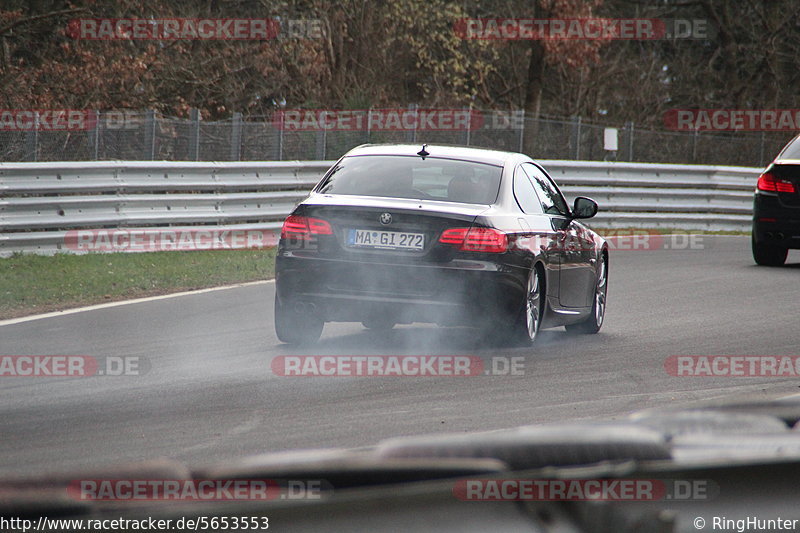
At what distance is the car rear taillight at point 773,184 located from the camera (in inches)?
612

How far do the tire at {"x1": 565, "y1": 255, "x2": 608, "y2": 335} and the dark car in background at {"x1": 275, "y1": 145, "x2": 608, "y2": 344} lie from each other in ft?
3.78

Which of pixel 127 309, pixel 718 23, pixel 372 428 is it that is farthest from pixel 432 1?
pixel 372 428

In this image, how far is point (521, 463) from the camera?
2.49 meters

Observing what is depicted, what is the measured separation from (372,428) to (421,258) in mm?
2341

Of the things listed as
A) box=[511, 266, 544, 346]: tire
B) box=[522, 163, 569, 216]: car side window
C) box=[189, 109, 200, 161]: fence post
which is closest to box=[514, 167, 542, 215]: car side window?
box=[522, 163, 569, 216]: car side window

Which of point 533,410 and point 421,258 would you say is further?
point 421,258

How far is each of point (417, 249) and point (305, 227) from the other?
0.82 m

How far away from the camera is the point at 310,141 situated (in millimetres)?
20406

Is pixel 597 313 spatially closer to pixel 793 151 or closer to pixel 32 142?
pixel 793 151

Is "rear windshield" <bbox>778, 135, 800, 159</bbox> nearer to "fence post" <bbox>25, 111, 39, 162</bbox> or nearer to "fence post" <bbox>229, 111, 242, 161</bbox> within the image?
"fence post" <bbox>229, 111, 242, 161</bbox>

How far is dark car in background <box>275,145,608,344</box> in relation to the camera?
8.36 metres

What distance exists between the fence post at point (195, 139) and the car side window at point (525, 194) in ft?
31.1

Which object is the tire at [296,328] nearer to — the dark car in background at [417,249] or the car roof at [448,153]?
the dark car in background at [417,249]

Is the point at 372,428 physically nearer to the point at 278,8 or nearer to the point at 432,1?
the point at 278,8
